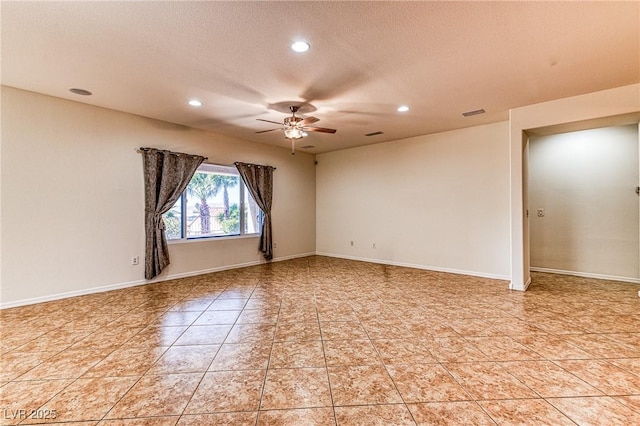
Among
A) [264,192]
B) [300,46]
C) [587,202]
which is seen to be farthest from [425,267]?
[300,46]

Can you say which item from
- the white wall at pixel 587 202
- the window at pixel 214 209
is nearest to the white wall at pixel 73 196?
the window at pixel 214 209

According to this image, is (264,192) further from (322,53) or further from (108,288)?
(322,53)

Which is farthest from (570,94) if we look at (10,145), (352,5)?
(10,145)

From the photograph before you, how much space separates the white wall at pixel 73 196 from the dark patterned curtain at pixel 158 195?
0.12 meters

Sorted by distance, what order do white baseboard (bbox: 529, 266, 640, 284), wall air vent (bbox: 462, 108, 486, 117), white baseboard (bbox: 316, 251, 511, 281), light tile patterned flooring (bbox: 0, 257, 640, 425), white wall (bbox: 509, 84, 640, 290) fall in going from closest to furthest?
light tile patterned flooring (bbox: 0, 257, 640, 425) < white wall (bbox: 509, 84, 640, 290) < wall air vent (bbox: 462, 108, 486, 117) < white baseboard (bbox: 529, 266, 640, 284) < white baseboard (bbox: 316, 251, 511, 281)

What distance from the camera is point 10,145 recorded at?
356 centimetres

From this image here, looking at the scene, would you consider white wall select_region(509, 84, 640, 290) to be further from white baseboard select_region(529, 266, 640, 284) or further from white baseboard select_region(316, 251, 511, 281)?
white baseboard select_region(529, 266, 640, 284)

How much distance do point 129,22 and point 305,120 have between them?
2.28 meters

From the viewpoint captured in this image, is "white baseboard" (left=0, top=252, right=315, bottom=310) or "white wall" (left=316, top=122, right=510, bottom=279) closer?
"white baseboard" (left=0, top=252, right=315, bottom=310)

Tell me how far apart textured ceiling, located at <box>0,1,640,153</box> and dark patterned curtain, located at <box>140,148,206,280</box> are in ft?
2.74

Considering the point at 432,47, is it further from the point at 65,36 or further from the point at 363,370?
the point at 65,36

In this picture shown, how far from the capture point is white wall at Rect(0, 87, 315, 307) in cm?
359

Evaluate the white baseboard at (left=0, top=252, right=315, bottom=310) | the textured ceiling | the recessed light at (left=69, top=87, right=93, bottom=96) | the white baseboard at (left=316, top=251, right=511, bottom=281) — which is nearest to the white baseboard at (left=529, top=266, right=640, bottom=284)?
the white baseboard at (left=316, top=251, right=511, bottom=281)

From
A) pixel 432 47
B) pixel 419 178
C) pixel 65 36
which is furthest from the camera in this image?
pixel 419 178
